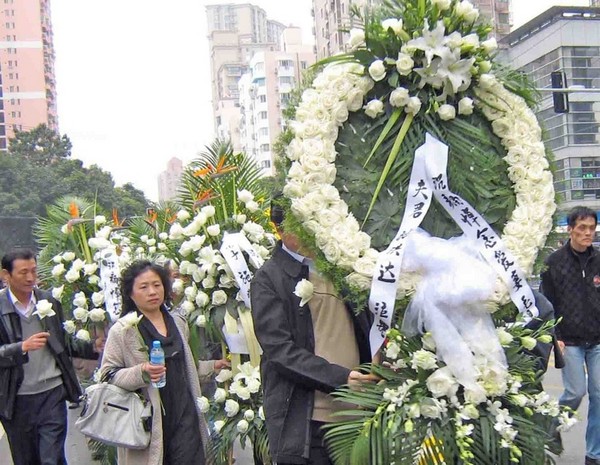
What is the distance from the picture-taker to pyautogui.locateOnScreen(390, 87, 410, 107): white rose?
11.0 feet

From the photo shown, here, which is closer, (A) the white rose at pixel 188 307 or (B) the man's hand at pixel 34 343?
(B) the man's hand at pixel 34 343

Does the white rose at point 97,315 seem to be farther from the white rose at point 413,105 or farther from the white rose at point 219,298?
the white rose at point 413,105

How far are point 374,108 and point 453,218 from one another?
526mm

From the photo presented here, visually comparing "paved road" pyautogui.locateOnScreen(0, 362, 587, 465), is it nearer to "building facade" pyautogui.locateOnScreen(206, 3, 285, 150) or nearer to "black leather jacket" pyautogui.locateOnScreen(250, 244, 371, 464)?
"black leather jacket" pyautogui.locateOnScreen(250, 244, 371, 464)

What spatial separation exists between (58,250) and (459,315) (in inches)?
193

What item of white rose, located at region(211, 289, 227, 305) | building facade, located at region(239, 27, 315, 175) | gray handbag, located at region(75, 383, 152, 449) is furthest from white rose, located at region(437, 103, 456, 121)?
building facade, located at region(239, 27, 315, 175)

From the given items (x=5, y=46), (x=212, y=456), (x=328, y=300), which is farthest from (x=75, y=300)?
(x=5, y=46)

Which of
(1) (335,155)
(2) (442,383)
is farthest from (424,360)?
(1) (335,155)

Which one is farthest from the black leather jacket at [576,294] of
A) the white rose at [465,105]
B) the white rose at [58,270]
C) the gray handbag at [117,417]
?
the white rose at [58,270]

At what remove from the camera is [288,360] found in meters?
3.45

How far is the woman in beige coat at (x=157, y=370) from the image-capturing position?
4.40 metres

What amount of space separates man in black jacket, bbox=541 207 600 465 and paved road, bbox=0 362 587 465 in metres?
0.26

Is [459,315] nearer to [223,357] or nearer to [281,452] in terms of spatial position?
[281,452]

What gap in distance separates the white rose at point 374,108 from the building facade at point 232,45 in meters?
98.1
